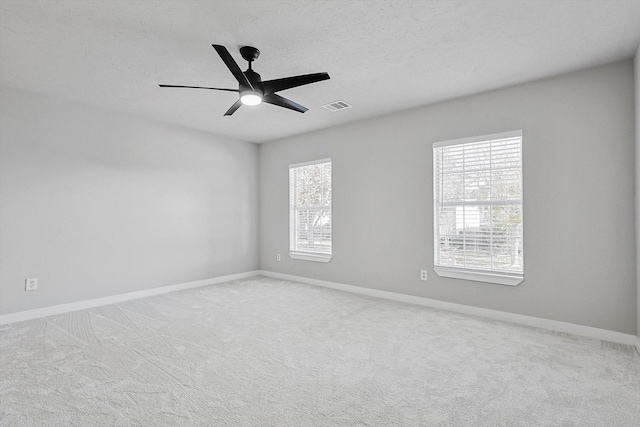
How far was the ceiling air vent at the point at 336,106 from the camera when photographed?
13.5 feet

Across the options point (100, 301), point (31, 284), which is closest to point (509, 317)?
point (100, 301)

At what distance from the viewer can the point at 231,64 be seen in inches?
97.1

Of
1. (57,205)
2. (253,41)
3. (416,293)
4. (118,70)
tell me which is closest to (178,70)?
(118,70)

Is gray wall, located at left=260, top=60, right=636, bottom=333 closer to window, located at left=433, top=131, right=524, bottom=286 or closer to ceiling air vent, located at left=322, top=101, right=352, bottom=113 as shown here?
window, located at left=433, top=131, right=524, bottom=286

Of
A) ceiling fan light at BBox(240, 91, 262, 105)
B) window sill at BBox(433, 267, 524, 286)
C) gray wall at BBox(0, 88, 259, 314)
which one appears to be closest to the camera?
ceiling fan light at BBox(240, 91, 262, 105)

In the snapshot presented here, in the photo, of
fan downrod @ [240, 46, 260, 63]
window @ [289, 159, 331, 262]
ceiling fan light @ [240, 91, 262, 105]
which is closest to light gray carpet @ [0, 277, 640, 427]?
window @ [289, 159, 331, 262]

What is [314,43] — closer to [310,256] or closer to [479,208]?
[479,208]

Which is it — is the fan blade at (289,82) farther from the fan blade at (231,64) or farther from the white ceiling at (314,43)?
the white ceiling at (314,43)

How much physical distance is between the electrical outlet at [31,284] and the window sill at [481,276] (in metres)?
4.57

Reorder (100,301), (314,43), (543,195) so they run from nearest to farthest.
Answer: (314,43) < (543,195) < (100,301)

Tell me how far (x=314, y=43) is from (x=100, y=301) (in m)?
3.95

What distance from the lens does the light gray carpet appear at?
6.25 feet

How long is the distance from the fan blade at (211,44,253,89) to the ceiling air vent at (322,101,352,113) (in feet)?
5.33

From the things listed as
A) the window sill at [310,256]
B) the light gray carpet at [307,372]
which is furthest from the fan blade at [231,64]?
the window sill at [310,256]
